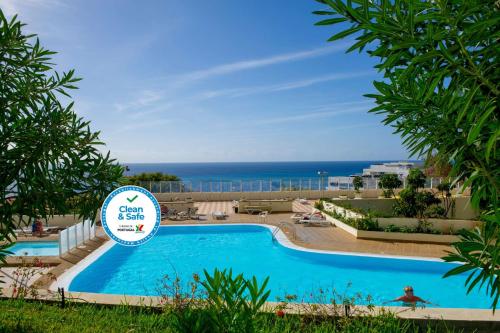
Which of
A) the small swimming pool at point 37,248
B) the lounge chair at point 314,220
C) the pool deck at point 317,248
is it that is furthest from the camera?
the lounge chair at point 314,220

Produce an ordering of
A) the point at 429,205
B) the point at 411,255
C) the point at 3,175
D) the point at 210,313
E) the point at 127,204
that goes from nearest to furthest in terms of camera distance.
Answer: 1. the point at 210,313
2. the point at 3,175
3. the point at 127,204
4. the point at 411,255
5. the point at 429,205

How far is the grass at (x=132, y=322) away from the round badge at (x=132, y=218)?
2867 mm

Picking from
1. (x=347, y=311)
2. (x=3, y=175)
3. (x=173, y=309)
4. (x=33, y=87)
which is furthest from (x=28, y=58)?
(x=347, y=311)

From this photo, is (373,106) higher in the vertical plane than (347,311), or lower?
higher

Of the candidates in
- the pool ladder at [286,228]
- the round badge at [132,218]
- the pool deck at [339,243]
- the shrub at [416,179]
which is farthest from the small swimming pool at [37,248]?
the shrub at [416,179]

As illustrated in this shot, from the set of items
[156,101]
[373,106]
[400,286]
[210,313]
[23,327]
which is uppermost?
[156,101]

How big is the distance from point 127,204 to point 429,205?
1339cm

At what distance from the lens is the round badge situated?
23.1 feet

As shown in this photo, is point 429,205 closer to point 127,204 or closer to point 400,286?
point 400,286

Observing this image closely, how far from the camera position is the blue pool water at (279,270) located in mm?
9336

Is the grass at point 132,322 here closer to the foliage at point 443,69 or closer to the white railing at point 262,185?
the foliage at point 443,69

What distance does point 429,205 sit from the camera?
574 inches

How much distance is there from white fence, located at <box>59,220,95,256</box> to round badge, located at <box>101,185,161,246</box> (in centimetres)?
391

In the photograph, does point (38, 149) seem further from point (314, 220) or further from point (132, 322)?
point (314, 220)
